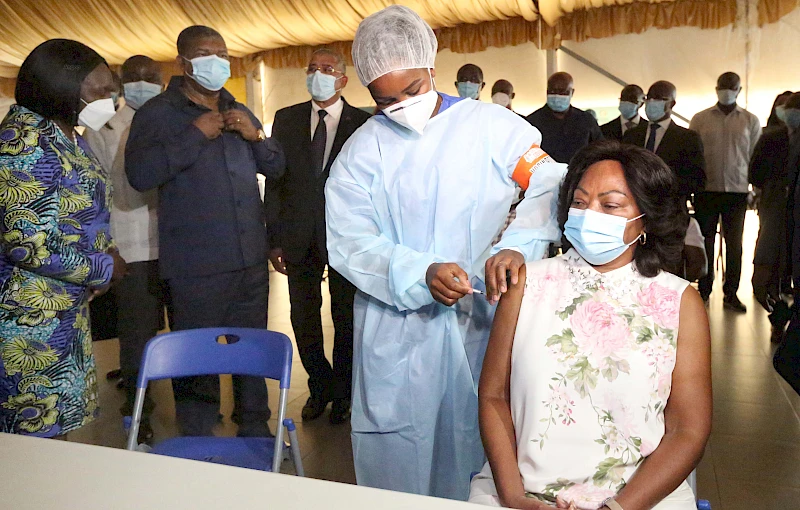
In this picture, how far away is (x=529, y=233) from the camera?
5.49 ft

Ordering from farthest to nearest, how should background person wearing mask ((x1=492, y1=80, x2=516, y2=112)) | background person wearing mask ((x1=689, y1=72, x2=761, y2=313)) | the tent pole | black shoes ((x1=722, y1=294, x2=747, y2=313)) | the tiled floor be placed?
1. the tent pole
2. background person wearing mask ((x1=492, y1=80, x2=516, y2=112))
3. background person wearing mask ((x1=689, y1=72, x2=761, y2=313))
4. black shoes ((x1=722, y1=294, x2=747, y2=313))
5. the tiled floor

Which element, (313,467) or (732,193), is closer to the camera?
(313,467)

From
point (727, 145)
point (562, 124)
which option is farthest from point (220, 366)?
point (727, 145)

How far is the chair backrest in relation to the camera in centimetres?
191

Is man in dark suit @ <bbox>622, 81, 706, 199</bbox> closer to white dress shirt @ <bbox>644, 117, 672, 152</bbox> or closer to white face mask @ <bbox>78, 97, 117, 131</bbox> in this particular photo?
white dress shirt @ <bbox>644, 117, 672, 152</bbox>

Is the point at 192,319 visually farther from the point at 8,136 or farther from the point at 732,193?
the point at 732,193

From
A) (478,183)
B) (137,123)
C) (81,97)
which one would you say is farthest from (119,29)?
(478,183)

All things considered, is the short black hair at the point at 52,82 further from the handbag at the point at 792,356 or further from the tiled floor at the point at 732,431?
the handbag at the point at 792,356

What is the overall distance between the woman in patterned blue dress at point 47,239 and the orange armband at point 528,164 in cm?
121

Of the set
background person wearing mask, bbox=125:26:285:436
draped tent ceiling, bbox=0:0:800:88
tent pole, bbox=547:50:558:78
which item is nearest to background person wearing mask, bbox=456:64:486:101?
background person wearing mask, bbox=125:26:285:436

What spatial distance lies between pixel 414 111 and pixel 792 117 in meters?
3.61

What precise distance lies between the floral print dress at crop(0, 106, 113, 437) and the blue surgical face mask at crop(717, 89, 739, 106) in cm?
497

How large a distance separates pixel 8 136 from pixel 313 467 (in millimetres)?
1639

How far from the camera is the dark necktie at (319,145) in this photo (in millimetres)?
3137
